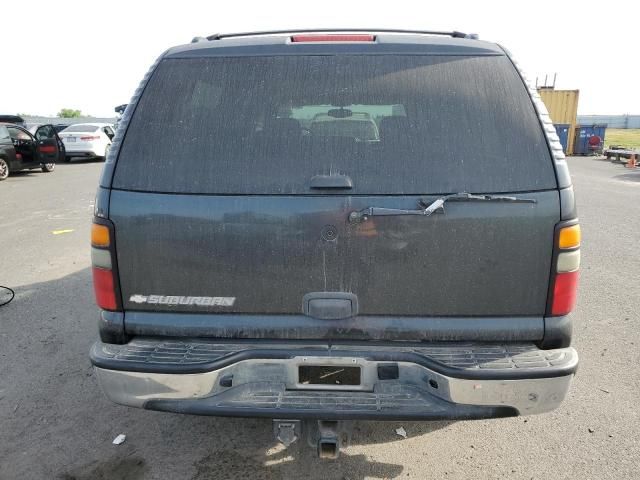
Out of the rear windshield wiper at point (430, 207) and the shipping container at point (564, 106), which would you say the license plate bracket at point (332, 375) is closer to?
the rear windshield wiper at point (430, 207)

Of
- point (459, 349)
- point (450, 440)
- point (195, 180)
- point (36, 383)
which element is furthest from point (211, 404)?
point (36, 383)

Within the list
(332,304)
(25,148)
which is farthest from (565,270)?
(25,148)

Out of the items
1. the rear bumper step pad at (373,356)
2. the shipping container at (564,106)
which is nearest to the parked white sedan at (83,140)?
the rear bumper step pad at (373,356)

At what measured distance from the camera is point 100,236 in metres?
2.09

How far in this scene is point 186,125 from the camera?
2123 millimetres

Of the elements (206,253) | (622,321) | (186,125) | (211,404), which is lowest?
(622,321)

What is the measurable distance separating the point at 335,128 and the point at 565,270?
3.96 ft

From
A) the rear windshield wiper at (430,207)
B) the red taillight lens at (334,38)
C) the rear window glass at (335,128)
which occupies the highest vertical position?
the red taillight lens at (334,38)

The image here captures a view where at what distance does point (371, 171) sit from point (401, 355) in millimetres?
804

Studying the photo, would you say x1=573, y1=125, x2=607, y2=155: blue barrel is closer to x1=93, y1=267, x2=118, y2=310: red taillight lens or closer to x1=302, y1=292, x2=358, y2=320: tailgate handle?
x1=302, y1=292, x2=358, y2=320: tailgate handle

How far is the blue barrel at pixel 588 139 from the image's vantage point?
27.5 m

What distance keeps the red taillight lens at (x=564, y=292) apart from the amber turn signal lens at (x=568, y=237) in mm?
130

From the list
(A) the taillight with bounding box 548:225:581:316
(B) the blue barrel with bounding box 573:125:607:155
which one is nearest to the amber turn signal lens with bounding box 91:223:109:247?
(A) the taillight with bounding box 548:225:581:316

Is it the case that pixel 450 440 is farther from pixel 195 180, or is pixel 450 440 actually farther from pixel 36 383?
pixel 36 383
